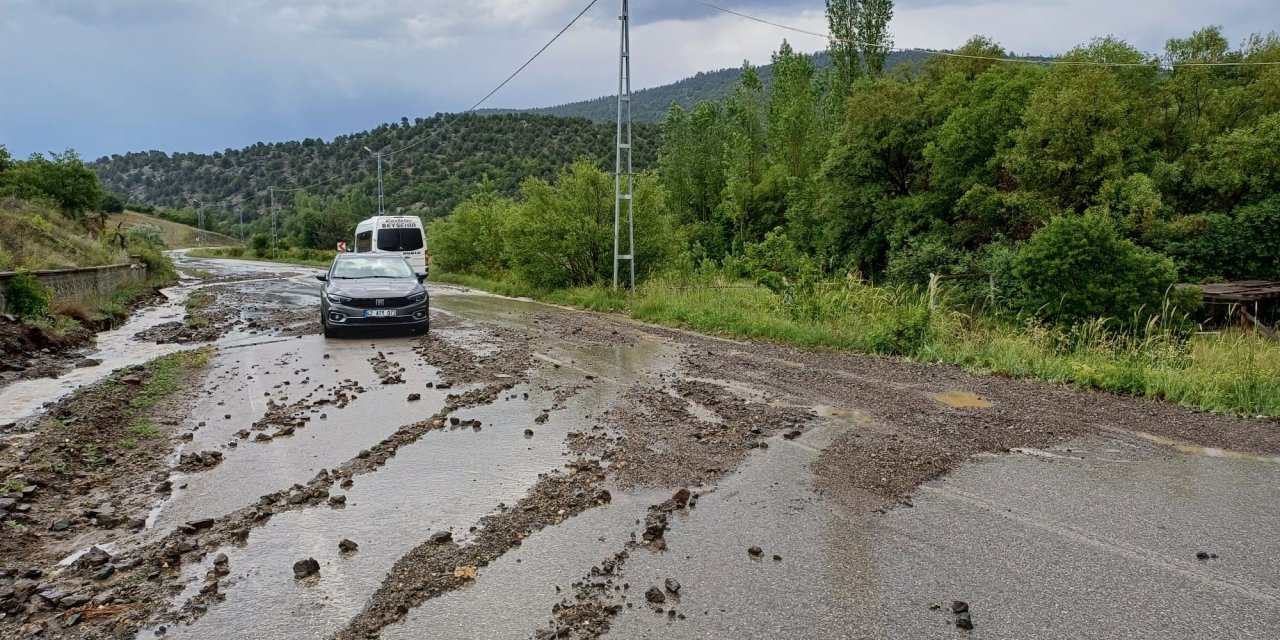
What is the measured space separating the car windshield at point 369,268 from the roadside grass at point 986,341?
5.81 m

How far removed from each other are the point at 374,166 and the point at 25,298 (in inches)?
4118

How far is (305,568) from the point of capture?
3.85 meters

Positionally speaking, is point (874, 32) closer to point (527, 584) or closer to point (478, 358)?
point (478, 358)

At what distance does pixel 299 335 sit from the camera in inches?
560

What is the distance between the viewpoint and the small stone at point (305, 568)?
3.81m

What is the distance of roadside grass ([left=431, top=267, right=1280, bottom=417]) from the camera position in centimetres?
830

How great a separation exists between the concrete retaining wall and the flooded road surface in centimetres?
949

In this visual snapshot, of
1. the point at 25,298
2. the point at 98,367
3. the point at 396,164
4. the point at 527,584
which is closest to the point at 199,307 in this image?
the point at 25,298

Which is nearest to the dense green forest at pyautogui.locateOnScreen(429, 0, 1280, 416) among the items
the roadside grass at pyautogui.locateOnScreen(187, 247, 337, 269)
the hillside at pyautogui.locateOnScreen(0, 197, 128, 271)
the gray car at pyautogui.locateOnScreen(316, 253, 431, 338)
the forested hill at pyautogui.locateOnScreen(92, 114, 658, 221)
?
the gray car at pyautogui.locateOnScreen(316, 253, 431, 338)

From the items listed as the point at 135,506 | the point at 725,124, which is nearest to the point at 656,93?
the point at 725,124

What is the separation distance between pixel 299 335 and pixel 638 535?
1204cm

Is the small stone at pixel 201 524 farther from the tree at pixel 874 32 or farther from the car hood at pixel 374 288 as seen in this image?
the tree at pixel 874 32

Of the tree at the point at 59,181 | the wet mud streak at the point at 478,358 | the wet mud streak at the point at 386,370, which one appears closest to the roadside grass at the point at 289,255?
the tree at the point at 59,181

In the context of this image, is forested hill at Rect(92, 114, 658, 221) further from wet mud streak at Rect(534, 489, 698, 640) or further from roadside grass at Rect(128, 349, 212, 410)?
wet mud streak at Rect(534, 489, 698, 640)
